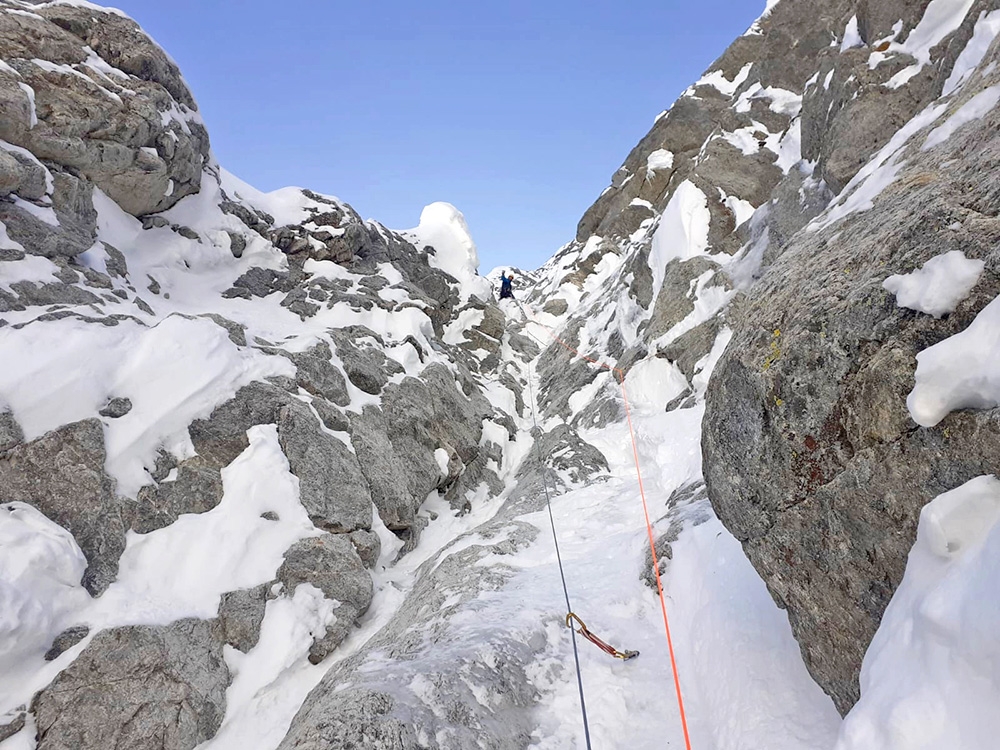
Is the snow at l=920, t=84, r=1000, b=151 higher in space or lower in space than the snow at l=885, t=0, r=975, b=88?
lower

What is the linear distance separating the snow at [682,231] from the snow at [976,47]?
41.9 ft

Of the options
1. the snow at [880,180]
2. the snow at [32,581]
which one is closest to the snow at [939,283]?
the snow at [880,180]

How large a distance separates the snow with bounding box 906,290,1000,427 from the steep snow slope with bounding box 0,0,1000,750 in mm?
22

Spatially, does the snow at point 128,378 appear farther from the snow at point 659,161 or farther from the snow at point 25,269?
the snow at point 659,161

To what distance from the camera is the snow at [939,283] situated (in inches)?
147

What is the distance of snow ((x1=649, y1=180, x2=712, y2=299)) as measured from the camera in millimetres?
25781

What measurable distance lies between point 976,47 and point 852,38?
9.46 metres

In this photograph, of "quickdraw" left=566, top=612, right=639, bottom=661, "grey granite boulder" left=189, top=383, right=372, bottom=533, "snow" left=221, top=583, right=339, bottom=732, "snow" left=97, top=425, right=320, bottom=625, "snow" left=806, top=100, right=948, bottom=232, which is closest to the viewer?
"snow" left=806, top=100, right=948, bottom=232

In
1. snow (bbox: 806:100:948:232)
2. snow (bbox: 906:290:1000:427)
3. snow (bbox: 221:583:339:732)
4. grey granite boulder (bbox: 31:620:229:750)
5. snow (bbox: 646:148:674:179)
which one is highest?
snow (bbox: 646:148:674:179)

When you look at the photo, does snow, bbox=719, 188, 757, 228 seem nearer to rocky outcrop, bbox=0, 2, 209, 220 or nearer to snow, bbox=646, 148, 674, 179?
snow, bbox=646, 148, 674, 179

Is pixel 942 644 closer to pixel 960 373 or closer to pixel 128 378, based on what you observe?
pixel 960 373

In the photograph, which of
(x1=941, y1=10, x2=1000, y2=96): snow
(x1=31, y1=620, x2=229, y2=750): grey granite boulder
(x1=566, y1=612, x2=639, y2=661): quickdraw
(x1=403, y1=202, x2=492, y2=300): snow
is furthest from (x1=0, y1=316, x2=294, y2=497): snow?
(x1=403, y1=202, x2=492, y2=300): snow

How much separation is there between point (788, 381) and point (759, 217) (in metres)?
20.8

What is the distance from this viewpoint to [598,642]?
7.67 meters
